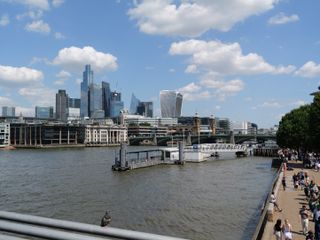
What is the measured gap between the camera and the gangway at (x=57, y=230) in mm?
5797

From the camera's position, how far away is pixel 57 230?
6.30 m

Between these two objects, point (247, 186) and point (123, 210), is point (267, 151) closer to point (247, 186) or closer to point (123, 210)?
point (247, 186)

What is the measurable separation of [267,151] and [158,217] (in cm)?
11556

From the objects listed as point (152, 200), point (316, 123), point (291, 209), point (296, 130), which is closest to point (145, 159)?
point (296, 130)

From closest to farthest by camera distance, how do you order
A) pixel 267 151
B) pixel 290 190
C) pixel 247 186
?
pixel 290 190
pixel 247 186
pixel 267 151

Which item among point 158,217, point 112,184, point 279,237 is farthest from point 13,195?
point 279,237

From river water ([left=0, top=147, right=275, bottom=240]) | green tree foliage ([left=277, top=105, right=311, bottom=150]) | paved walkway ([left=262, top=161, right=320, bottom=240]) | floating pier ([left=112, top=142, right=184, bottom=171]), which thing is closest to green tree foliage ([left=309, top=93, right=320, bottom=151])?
river water ([left=0, top=147, right=275, bottom=240])

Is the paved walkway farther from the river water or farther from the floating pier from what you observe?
the floating pier

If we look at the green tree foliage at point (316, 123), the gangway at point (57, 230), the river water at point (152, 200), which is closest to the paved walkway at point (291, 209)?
the river water at point (152, 200)

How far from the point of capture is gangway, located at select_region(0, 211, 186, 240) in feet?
19.0

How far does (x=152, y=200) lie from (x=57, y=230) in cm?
3919

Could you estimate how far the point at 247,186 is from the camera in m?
57.4

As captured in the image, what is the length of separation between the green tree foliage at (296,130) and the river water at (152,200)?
28345 mm

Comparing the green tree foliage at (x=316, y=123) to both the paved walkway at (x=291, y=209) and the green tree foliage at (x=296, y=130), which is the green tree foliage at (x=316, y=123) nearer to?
the green tree foliage at (x=296, y=130)
